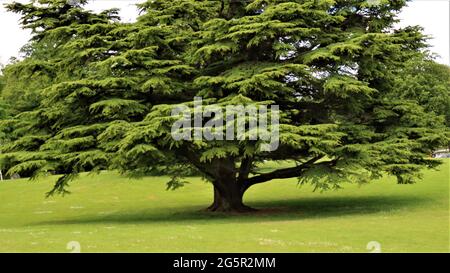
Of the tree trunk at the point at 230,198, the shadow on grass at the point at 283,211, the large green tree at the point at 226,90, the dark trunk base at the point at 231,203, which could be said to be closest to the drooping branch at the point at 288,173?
the large green tree at the point at 226,90

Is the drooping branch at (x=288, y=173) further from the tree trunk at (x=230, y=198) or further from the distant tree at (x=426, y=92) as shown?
the distant tree at (x=426, y=92)

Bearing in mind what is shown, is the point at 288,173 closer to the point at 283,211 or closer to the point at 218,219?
the point at 283,211

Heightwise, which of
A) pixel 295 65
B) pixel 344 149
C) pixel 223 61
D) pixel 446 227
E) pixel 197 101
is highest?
pixel 223 61

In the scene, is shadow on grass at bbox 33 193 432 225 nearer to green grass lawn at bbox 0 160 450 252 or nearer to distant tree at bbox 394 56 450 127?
green grass lawn at bbox 0 160 450 252

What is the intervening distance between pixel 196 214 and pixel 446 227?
1248 cm

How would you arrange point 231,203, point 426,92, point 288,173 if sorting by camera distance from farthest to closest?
point 426,92
point 231,203
point 288,173

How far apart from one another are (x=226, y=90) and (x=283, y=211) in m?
6.96

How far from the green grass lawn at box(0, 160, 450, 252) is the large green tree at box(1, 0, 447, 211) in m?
2.09

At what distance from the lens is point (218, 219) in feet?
79.1

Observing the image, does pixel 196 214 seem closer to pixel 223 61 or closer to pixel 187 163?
pixel 187 163

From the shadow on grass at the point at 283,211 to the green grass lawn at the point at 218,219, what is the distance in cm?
5

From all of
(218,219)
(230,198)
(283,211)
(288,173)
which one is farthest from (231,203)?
(218,219)
